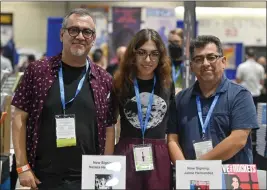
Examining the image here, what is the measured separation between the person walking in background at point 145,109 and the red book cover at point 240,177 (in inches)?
19.3

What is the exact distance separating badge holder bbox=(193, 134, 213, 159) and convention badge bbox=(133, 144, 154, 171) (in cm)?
24

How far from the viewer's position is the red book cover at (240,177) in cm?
178

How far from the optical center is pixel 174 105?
2275mm

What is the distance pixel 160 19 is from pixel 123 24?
100 cm

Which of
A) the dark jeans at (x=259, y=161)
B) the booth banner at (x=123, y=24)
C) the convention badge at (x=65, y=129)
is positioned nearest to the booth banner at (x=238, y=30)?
the booth banner at (x=123, y=24)

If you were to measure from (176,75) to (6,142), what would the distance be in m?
1.77

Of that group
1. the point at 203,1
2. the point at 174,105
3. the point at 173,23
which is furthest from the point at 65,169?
the point at 173,23

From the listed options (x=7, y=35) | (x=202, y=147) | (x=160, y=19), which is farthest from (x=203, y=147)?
(x=7, y=35)

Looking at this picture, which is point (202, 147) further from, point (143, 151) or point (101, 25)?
point (101, 25)

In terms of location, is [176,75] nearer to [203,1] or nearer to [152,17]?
[203,1]

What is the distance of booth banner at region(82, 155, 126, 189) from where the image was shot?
1.76m

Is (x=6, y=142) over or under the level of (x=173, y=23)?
under

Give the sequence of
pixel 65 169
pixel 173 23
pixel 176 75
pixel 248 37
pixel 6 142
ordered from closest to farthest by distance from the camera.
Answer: pixel 65 169 < pixel 176 75 < pixel 6 142 < pixel 173 23 < pixel 248 37

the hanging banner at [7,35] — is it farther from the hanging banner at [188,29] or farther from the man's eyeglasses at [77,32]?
the man's eyeglasses at [77,32]
